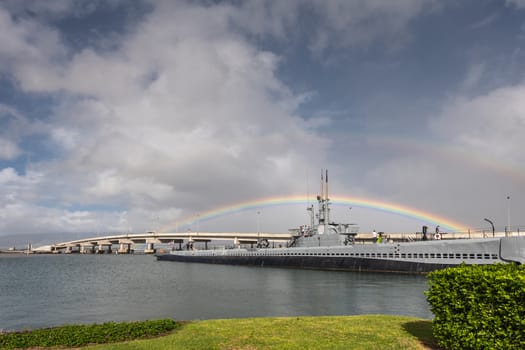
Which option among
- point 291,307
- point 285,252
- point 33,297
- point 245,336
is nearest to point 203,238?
point 285,252

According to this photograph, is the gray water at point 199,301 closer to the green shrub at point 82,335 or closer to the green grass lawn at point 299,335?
the green grass lawn at point 299,335

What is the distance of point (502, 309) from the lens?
10.4m

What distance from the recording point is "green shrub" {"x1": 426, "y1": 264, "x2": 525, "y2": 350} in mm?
10148

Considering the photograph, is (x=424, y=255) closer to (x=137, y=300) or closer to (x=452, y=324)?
(x=137, y=300)

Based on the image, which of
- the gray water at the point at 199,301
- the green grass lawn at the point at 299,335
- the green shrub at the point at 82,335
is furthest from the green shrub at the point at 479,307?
the gray water at the point at 199,301

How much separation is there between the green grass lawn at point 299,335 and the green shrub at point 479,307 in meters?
1.91

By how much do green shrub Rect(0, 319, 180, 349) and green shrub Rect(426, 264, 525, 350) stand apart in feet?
35.3

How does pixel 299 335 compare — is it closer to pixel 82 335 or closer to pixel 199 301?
pixel 82 335

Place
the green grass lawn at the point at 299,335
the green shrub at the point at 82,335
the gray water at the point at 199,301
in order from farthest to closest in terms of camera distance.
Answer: the gray water at the point at 199,301 < the green shrub at the point at 82,335 < the green grass lawn at the point at 299,335

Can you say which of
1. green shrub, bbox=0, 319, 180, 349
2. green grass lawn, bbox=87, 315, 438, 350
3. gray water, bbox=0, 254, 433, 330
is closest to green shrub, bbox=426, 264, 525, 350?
green grass lawn, bbox=87, 315, 438, 350

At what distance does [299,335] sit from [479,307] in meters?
6.67

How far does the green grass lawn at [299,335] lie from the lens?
1343cm

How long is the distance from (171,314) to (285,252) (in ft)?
177

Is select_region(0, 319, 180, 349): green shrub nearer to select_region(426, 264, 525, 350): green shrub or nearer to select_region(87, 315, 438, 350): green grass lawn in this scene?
select_region(87, 315, 438, 350): green grass lawn
